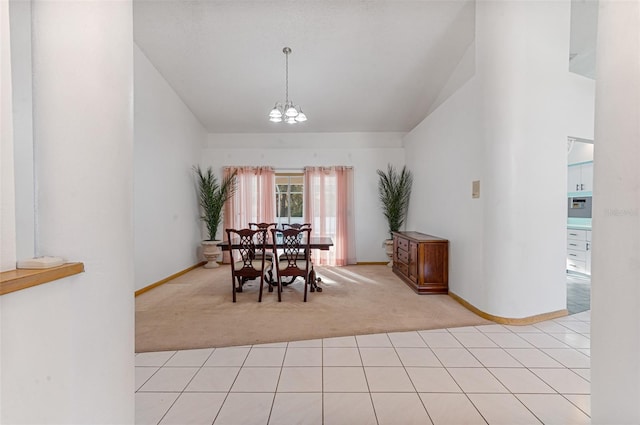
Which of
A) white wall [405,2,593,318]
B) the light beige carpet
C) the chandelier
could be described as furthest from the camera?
the chandelier

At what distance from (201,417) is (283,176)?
204 inches

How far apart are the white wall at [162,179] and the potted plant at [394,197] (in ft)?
12.7

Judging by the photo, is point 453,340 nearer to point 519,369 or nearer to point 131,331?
point 519,369

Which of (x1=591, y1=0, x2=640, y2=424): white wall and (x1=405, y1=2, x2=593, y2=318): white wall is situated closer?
(x1=591, y1=0, x2=640, y2=424): white wall

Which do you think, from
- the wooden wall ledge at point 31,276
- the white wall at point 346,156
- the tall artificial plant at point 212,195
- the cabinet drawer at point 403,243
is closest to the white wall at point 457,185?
the cabinet drawer at point 403,243

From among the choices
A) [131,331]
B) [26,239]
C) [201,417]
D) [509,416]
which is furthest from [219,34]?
[509,416]

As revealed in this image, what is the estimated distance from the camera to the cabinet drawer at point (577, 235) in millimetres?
4819

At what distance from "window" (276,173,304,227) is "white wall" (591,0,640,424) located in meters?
5.39

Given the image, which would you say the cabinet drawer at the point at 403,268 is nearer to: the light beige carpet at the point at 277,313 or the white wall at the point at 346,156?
the light beige carpet at the point at 277,313

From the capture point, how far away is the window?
252 inches

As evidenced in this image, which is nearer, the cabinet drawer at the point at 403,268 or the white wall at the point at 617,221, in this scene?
the white wall at the point at 617,221

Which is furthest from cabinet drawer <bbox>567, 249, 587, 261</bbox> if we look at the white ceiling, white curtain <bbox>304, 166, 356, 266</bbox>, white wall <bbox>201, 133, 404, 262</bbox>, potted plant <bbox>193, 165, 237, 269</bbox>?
potted plant <bbox>193, 165, 237, 269</bbox>

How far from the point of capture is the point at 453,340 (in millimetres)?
2582

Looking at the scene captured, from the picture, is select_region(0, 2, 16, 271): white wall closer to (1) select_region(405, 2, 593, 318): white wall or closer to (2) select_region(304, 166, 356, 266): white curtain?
(1) select_region(405, 2, 593, 318): white wall
